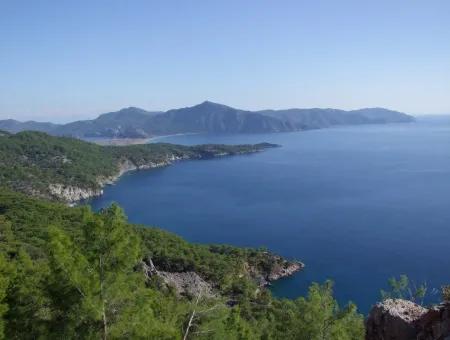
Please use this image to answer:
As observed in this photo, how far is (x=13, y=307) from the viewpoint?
10.6 m

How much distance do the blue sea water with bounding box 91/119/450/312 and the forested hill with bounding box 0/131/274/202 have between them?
20.5 ft

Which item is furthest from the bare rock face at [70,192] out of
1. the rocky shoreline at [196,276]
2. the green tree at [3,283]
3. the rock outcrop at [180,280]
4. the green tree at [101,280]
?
the green tree at [101,280]

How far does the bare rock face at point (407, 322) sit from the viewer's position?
416 inches

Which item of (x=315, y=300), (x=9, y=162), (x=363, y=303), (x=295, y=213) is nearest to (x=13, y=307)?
(x=315, y=300)

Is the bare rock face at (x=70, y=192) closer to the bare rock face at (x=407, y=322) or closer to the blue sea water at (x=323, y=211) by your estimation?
the blue sea water at (x=323, y=211)

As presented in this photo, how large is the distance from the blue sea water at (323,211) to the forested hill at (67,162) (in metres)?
6.25

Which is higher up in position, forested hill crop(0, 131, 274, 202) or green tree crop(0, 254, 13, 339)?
green tree crop(0, 254, 13, 339)

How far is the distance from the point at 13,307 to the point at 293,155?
15714cm

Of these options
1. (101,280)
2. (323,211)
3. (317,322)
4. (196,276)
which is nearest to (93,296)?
(101,280)

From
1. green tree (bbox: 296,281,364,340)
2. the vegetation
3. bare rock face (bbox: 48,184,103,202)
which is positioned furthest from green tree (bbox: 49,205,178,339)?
bare rock face (bbox: 48,184,103,202)

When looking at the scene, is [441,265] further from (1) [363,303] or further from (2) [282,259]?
(2) [282,259]

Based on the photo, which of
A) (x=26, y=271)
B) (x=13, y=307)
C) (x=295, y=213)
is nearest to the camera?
(x=13, y=307)

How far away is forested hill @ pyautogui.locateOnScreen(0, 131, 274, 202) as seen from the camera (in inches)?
3696

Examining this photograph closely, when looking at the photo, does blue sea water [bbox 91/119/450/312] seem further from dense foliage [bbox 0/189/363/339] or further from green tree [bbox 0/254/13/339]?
green tree [bbox 0/254/13/339]
